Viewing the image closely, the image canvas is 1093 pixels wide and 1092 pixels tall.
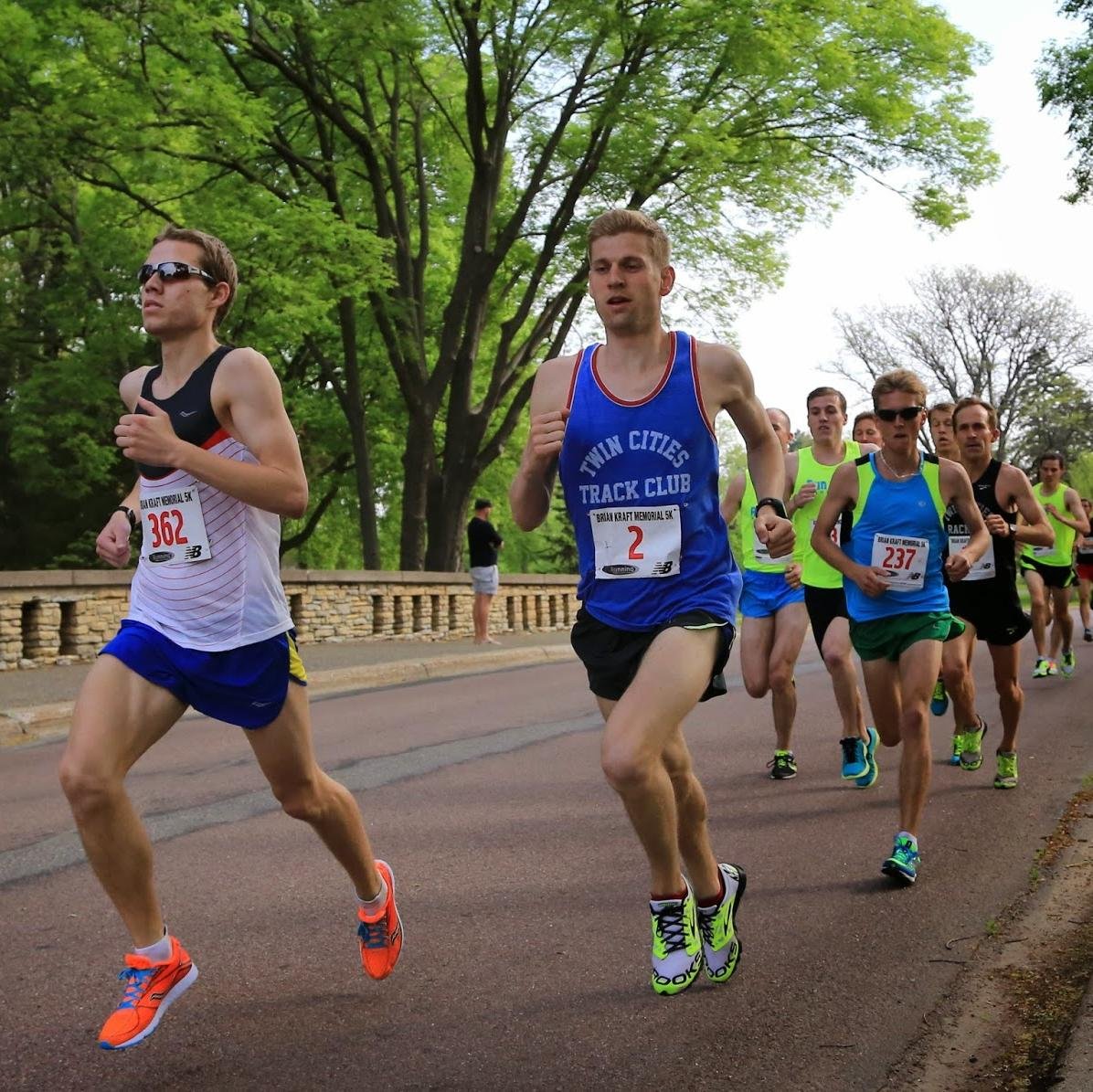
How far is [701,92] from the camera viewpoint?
25.6 metres

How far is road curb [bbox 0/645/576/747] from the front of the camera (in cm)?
1160

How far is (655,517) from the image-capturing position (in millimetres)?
4309

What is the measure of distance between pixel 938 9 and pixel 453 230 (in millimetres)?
10810

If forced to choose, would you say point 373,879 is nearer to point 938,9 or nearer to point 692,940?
point 692,940

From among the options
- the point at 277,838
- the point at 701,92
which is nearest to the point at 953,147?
the point at 701,92

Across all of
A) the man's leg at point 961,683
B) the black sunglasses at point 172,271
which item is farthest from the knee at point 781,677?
the black sunglasses at point 172,271

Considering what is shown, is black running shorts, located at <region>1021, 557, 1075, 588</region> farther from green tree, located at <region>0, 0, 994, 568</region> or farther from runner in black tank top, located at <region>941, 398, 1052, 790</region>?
green tree, located at <region>0, 0, 994, 568</region>

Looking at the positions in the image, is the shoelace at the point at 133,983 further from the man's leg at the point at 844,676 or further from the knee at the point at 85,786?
the man's leg at the point at 844,676

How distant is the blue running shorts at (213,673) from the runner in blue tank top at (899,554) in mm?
2904

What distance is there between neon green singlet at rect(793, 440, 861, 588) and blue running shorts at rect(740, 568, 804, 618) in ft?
0.40

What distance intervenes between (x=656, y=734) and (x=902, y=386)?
9.44 ft

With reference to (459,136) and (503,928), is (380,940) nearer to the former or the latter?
(503,928)

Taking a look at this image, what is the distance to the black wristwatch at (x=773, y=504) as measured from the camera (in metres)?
4.39

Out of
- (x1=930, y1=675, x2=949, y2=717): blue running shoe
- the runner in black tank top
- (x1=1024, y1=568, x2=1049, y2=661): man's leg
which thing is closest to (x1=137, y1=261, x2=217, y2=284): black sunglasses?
the runner in black tank top
